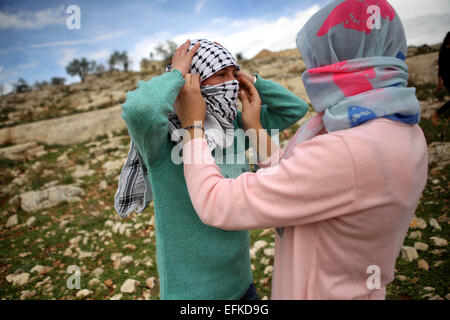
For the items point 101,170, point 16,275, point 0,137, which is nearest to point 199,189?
point 16,275

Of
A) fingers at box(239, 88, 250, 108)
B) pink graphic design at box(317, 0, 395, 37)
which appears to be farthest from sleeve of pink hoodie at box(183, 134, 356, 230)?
fingers at box(239, 88, 250, 108)

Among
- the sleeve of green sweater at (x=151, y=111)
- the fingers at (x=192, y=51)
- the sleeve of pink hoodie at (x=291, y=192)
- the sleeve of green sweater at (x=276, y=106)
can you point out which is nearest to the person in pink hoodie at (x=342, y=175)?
the sleeve of pink hoodie at (x=291, y=192)

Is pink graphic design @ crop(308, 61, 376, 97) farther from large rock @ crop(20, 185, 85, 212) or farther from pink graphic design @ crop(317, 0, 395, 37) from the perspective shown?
large rock @ crop(20, 185, 85, 212)

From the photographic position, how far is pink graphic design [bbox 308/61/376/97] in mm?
826

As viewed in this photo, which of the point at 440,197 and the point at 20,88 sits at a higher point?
the point at 20,88

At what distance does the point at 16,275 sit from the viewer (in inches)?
114

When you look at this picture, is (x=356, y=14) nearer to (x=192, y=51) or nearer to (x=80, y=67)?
(x=192, y=51)

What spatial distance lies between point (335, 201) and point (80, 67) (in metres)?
45.7

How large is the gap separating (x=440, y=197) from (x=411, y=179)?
10.7 ft

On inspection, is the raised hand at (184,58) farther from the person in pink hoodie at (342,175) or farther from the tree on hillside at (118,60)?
the tree on hillside at (118,60)

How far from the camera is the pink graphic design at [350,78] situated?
83cm

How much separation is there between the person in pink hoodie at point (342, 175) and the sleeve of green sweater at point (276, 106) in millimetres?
509

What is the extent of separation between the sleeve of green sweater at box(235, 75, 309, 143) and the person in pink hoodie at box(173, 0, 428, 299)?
0.51 m

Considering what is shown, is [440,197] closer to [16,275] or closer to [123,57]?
[16,275]
